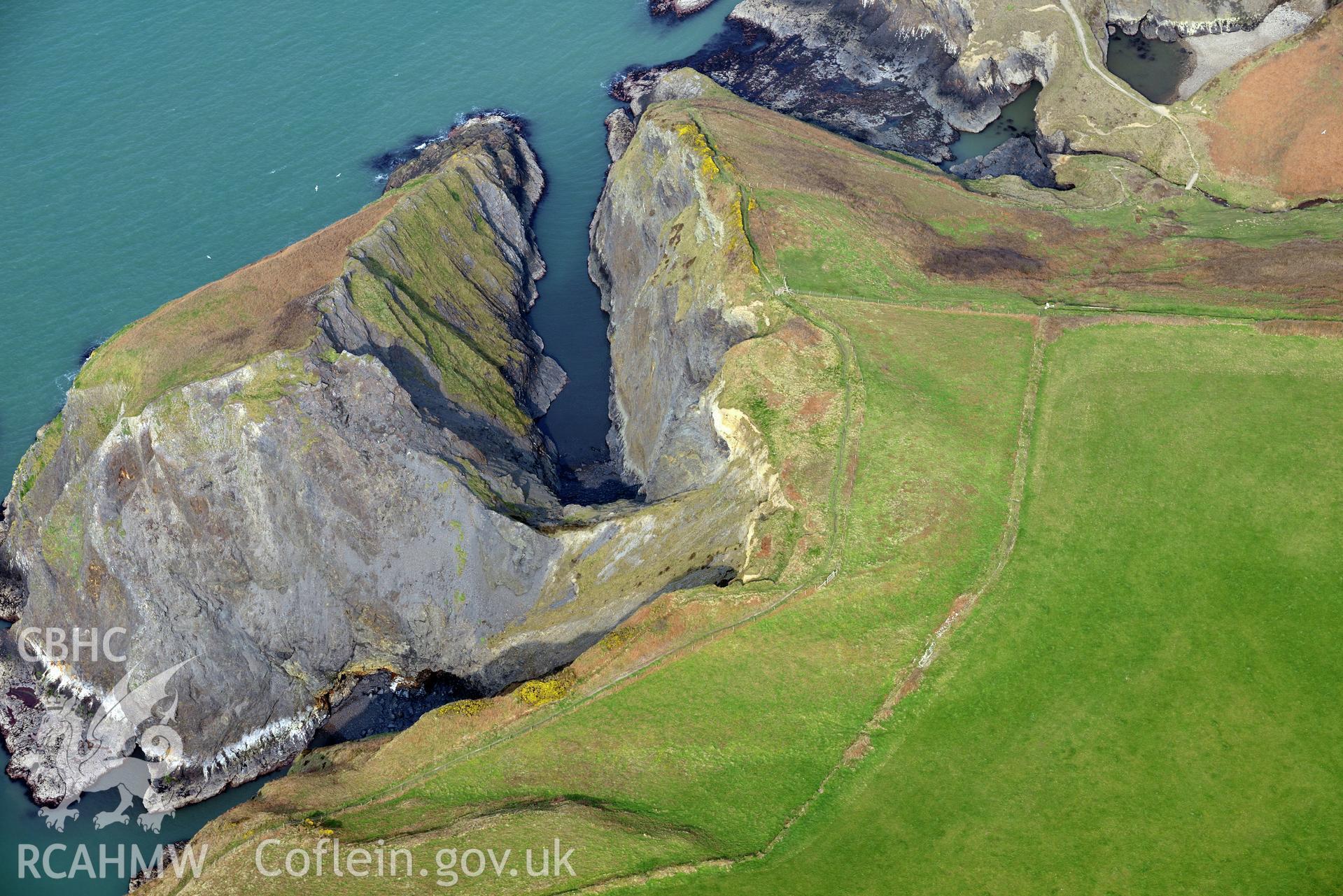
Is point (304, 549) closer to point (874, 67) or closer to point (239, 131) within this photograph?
point (239, 131)

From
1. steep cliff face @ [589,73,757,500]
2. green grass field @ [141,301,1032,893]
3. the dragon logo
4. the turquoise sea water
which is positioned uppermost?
the turquoise sea water

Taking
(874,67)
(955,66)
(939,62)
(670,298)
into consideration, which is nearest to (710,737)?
(670,298)

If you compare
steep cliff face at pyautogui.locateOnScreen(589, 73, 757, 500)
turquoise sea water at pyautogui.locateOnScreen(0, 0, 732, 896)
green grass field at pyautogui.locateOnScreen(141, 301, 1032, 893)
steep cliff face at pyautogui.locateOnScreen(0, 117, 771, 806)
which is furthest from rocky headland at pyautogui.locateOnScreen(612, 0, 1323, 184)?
steep cliff face at pyautogui.locateOnScreen(0, 117, 771, 806)

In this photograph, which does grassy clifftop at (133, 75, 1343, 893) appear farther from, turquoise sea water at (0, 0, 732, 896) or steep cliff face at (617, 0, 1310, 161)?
steep cliff face at (617, 0, 1310, 161)

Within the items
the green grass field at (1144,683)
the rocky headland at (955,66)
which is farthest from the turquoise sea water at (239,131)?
the green grass field at (1144,683)

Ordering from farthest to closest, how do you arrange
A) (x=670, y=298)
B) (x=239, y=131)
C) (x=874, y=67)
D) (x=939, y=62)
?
(x=239, y=131) → (x=874, y=67) → (x=939, y=62) → (x=670, y=298)

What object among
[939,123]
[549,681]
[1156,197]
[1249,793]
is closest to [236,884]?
[549,681]
